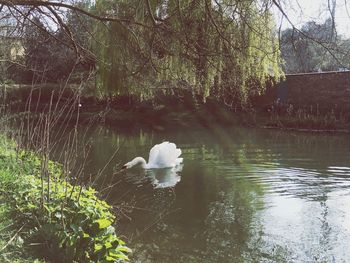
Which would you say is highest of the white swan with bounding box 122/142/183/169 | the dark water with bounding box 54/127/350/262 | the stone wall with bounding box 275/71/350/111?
the stone wall with bounding box 275/71/350/111

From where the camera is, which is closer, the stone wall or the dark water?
the dark water

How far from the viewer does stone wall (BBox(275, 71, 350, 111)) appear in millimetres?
20656

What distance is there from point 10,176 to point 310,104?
18.7 metres

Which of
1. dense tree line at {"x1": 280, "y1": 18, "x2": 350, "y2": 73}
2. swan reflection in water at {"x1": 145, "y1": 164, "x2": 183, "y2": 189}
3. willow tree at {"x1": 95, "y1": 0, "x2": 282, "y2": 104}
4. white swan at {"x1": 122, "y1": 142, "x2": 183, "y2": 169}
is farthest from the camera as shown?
white swan at {"x1": 122, "y1": 142, "x2": 183, "y2": 169}

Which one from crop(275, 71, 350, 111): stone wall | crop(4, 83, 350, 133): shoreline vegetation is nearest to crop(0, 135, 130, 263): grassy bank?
crop(4, 83, 350, 133): shoreline vegetation

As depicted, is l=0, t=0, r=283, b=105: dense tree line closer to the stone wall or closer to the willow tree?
the willow tree

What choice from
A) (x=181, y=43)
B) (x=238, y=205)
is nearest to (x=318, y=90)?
(x=238, y=205)

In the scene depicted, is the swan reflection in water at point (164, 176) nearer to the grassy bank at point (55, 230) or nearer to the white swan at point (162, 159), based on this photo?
the white swan at point (162, 159)

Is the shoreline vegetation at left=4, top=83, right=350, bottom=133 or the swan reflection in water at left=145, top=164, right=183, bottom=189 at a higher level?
the shoreline vegetation at left=4, top=83, right=350, bottom=133

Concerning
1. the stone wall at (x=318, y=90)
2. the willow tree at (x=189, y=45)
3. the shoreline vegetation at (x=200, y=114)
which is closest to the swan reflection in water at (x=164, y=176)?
the willow tree at (x=189, y=45)

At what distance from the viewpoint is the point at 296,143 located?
49.5 ft

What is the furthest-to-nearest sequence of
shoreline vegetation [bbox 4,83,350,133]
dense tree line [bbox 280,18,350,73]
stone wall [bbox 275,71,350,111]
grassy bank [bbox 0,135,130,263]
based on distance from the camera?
stone wall [bbox 275,71,350,111], shoreline vegetation [bbox 4,83,350,133], grassy bank [bbox 0,135,130,263], dense tree line [bbox 280,18,350,73]

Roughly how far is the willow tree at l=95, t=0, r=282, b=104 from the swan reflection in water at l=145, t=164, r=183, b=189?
4.54 meters

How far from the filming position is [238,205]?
7.37 metres
